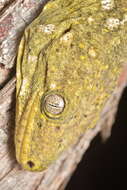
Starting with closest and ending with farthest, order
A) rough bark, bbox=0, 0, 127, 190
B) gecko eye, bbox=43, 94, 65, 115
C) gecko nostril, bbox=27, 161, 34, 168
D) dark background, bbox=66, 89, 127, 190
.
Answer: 1. gecko eye, bbox=43, 94, 65, 115
2. gecko nostril, bbox=27, 161, 34, 168
3. rough bark, bbox=0, 0, 127, 190
4. dark background, bbox=66, 89, 127, 190

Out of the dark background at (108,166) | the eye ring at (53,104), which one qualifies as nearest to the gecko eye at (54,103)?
the eye ring at (53,104)

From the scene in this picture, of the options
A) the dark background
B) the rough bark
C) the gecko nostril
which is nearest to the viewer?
the gecko nostril

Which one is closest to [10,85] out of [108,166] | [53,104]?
[53,104]

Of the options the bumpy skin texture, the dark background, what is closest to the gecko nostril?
the bumpy skin texture

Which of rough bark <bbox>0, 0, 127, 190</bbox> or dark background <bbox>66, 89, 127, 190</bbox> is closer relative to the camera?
rough bark <bbox>0, 0, 127, 190</bbox>

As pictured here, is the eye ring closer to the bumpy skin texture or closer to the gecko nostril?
the bumpy skin texture

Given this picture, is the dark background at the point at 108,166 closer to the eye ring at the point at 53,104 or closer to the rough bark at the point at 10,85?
the rough bark at the point at 10,85

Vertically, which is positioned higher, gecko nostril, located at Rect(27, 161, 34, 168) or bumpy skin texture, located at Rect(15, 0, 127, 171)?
bumpy skin texture, located at Rect(15, 0, 127, 171)
